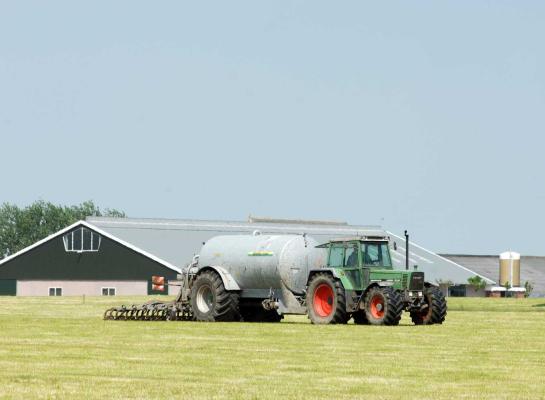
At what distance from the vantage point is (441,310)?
3778cm

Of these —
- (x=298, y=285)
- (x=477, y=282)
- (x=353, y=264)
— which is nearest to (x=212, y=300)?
(x=298, y=285)

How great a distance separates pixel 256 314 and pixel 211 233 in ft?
230

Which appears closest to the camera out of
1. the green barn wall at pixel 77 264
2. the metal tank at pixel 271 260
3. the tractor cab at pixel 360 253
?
the tractor cab at pixel 360 253

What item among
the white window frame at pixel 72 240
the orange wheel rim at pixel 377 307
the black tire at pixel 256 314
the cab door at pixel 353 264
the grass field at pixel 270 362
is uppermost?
the white window frame at pixel 72 240

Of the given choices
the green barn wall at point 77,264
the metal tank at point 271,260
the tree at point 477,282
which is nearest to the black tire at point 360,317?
the metal tank at point 271,260

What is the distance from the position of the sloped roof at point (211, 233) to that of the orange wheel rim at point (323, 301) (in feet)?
200

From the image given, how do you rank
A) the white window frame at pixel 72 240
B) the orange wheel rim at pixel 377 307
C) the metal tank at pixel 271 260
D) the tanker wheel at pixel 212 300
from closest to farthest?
the orange wheel rim at pixel 377 307 < the metal tank at pixel 271 260 < the tanker wheel at pixel 212 300 < the white window frame at pixel 72 240

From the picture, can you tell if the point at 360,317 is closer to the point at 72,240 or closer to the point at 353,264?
the point at 353,264

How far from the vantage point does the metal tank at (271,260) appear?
40156 millimetres

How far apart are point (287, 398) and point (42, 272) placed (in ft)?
290

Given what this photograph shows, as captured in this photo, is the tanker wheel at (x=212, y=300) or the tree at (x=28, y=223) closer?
the tanker wheel at (x=212, y=300)

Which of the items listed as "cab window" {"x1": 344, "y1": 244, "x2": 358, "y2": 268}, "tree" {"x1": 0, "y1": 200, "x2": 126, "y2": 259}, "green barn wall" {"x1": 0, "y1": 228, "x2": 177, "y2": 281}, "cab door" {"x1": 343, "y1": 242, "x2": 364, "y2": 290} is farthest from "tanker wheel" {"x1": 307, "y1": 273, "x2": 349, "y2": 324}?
"tree" {"x1": 0, "y1": 200, "x2": 126, "y2": 259}

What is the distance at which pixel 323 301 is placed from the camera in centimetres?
3838

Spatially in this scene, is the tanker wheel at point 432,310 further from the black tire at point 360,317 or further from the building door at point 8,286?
the building door at point 8,286
